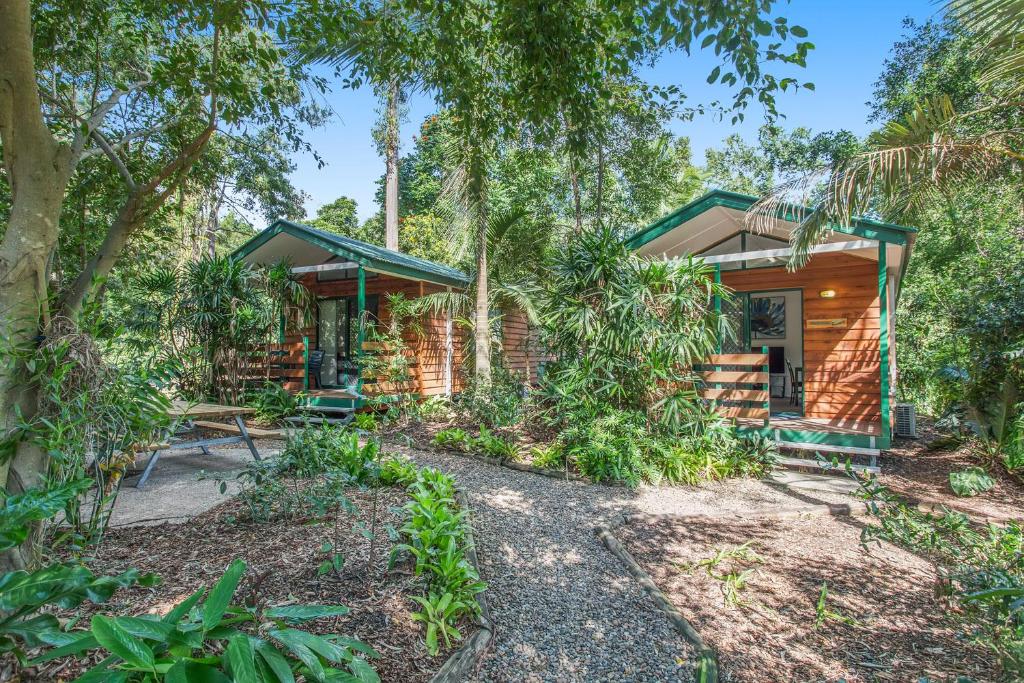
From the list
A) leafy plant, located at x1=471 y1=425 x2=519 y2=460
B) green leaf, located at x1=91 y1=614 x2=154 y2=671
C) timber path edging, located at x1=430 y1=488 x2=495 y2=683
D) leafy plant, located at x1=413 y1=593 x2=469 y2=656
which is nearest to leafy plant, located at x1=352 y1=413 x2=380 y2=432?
leafy plant, located at x1=471 y1=425 x2=519 y2=460

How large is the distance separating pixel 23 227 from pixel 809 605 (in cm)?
435

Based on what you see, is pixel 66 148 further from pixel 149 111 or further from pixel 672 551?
pixel 149 111

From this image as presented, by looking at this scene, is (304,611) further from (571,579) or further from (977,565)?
(977,565)

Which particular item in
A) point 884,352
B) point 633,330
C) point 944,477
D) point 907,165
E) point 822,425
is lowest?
point 944,477

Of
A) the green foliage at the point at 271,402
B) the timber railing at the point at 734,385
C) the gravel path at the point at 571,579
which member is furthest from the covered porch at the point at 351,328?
the timber railing at the point at 734,385

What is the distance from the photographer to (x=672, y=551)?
12.4 ft

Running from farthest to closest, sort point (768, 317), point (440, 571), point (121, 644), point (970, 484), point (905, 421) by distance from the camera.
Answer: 1. point (768, 317)
2. point (905, 421)
3. point (970, 484)
4. point (440, 571)
5. point (121, 644)

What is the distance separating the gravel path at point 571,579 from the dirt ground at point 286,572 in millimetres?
414

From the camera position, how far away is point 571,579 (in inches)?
128

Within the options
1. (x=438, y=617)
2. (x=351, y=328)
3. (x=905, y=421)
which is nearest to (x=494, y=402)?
(x=438, y=617)

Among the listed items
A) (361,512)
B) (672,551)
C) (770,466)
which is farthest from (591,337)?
(361,512)

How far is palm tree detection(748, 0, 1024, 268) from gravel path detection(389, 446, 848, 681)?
10.6 feet

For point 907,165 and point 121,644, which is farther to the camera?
point 907,165

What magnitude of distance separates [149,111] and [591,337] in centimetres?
770
